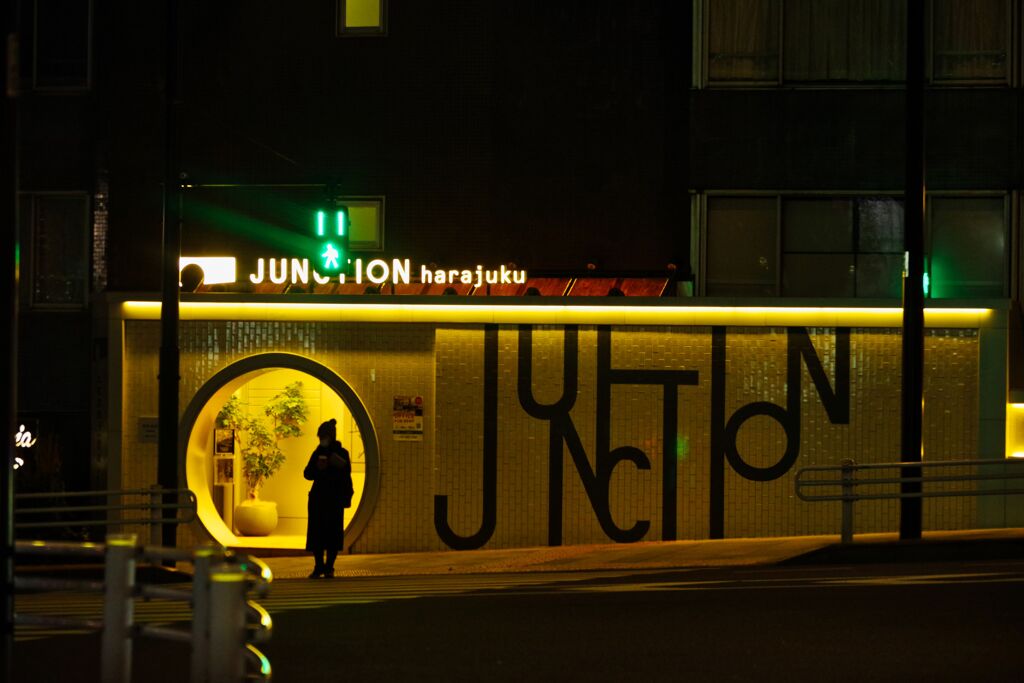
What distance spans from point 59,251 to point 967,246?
46.4 ft

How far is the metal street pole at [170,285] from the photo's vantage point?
18375mm

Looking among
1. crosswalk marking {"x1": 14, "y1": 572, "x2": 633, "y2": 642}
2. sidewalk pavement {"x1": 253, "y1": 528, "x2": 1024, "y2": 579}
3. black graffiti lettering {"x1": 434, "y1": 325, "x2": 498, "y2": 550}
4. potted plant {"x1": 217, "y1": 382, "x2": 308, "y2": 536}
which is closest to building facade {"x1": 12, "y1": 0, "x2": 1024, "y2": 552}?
black graffiti lettering {"x1": 434, "y1": 325, "x2": 498, "y2": 550}

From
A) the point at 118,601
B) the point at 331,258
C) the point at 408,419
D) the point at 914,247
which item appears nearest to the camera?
the point at 118,601

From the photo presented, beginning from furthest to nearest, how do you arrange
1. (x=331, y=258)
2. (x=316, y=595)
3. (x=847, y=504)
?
(x=331, y=258) → (x=847, y=504) → (x=316, y=595)

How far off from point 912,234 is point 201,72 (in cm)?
1149

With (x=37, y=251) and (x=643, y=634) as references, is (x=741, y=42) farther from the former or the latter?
(x=643, y=634)

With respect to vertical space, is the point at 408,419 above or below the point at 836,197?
below

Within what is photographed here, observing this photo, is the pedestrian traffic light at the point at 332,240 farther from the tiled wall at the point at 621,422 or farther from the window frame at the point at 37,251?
the window frame at the point at 37,251

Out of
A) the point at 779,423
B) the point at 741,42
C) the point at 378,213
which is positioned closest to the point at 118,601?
the point at 779,423

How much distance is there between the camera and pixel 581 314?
2036cm

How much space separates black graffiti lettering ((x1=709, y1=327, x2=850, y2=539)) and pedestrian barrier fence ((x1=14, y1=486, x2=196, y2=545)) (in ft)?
23.4

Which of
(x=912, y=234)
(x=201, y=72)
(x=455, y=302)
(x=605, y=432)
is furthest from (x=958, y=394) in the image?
(x=201, y=72)

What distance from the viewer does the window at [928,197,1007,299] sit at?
71.9 ft

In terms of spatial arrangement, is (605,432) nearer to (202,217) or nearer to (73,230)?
(202,217)
